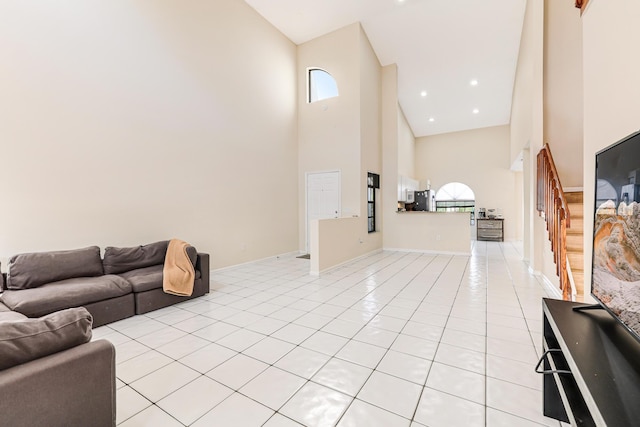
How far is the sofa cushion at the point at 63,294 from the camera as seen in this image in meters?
2.37

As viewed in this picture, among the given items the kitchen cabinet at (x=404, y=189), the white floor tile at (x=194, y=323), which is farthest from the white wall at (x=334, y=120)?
the white floor tile at (x=194, y=323)

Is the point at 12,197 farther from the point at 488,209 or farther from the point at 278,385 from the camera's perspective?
the point at 488,209

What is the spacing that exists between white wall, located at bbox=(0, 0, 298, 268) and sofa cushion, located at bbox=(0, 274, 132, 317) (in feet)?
2.24

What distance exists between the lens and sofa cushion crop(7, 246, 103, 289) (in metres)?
2.68

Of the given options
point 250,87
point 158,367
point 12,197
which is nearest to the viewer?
point 158,367

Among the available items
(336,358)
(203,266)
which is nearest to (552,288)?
(336,358)

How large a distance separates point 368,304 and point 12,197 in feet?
13.2

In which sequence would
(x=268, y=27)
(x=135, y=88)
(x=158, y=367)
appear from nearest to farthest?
(x=158, y=367)
(x=135, y=88)
(x=268, y=27)

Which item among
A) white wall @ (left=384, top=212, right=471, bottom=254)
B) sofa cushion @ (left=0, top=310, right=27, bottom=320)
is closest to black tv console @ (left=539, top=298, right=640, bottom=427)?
sofa cushion @ (left=0, top=310, right=27, bottom=320)

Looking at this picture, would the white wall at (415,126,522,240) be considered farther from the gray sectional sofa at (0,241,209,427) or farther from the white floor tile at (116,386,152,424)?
Result: the gray sectional sofa at (0,241,209,427)

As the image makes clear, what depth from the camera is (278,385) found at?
5.92 feet

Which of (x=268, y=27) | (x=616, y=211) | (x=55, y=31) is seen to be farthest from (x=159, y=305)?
(x=268, y=27)

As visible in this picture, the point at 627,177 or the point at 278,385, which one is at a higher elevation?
the point at 627,177

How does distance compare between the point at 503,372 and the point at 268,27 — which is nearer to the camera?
the point at 503,372
